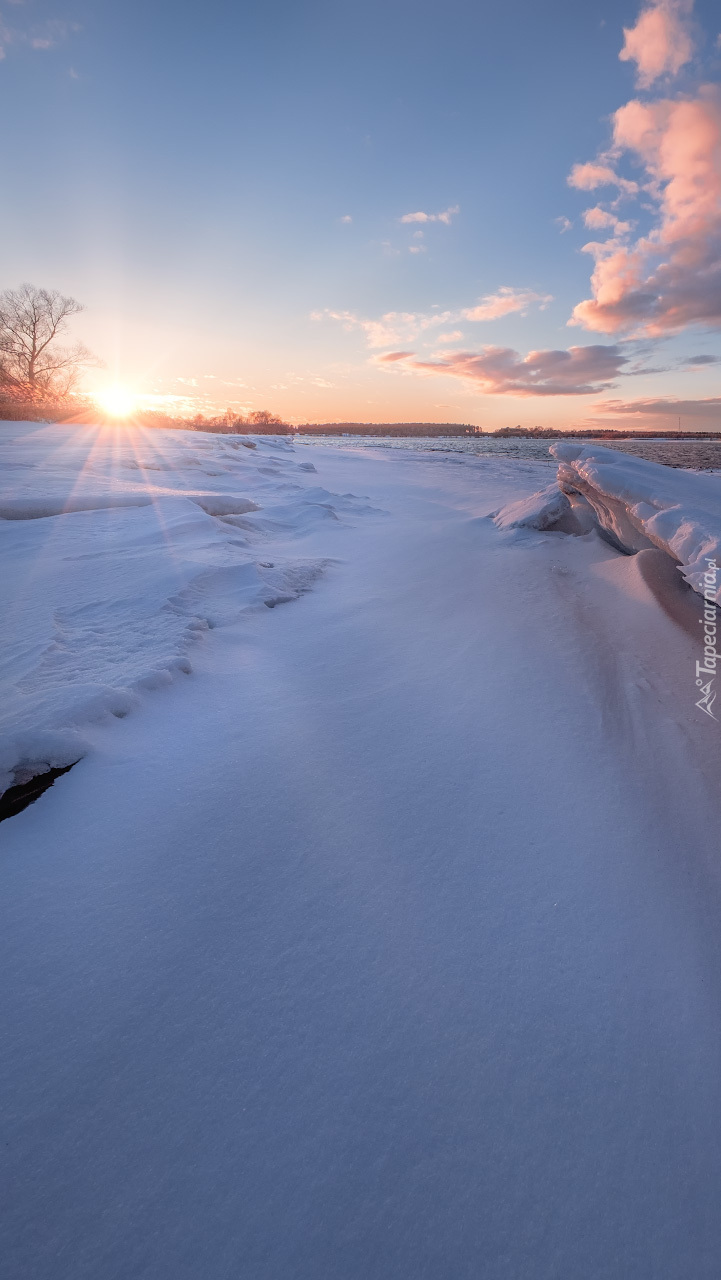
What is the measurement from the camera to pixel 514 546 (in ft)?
15.5

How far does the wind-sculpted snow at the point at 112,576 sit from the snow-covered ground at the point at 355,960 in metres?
0.03

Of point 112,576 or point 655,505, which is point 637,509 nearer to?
point 655,505

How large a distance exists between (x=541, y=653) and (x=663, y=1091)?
74.9 inches

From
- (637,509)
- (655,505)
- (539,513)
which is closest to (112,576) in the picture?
(637,509)

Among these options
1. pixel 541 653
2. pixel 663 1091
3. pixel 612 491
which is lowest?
pixel 663 1091

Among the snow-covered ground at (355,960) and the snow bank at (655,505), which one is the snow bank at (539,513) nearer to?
the snow bank at (655,505)

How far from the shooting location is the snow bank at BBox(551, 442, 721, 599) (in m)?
2.63

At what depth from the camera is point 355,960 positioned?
1.15 m

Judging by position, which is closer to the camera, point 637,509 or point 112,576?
point 112,576

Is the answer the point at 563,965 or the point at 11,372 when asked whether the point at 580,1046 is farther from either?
the point at 11,372

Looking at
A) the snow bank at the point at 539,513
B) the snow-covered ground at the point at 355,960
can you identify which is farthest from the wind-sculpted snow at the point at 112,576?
the snow bank at the point at 539,513

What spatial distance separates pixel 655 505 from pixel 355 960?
3.50m

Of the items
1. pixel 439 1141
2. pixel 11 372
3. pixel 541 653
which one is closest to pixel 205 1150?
pixel 439 1141

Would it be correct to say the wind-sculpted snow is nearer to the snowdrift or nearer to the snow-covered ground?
the snow-covered ground
